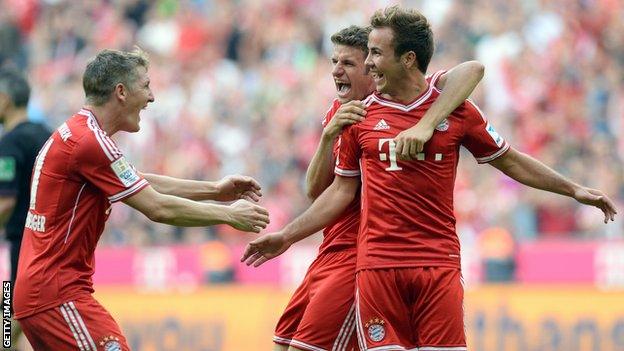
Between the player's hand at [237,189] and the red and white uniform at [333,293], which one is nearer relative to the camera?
the red and white uniform at [333,293]

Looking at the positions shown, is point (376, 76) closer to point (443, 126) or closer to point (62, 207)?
point (443, 126)

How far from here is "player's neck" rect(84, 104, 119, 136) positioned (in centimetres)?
756

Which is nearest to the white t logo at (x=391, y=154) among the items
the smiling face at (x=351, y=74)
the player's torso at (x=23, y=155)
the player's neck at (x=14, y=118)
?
the smiling face at (x=351, y=74)

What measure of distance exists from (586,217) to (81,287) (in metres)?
8.37

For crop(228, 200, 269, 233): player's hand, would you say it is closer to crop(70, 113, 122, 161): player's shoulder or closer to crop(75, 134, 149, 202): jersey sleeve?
crop(75, 134, 149, 202): jersey sleeve

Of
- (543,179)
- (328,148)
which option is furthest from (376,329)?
(543,179)

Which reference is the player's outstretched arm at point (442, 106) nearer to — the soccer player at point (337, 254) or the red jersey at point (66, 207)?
the soccer player at point (337, 254)

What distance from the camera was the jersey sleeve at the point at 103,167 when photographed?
730 centimetres

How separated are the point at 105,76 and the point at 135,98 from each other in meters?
0.22

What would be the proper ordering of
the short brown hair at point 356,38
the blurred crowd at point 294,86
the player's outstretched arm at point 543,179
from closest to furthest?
the player's outstretched arm at point 543,179 < the short brown hair at point 356,38 < the blurred crowd at point 294,86

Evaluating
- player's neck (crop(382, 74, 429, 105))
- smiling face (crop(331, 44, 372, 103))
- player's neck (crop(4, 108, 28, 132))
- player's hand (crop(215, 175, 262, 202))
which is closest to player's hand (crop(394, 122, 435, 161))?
player's neck (crop(382, 74, 429, 105))

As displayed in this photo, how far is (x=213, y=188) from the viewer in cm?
845

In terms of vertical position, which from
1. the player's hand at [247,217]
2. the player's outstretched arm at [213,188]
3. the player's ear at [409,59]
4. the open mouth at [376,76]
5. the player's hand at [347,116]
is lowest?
the player's hand at [247,217]

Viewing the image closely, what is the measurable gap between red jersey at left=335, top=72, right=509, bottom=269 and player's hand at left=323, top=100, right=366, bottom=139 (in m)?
0.04
